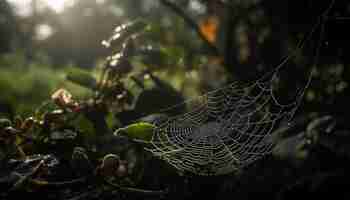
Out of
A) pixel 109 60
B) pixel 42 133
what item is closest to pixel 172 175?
pixel 42 133

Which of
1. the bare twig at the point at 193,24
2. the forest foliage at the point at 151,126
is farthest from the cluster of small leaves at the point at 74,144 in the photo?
the bare twig at the point at 193,24

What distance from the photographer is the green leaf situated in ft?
3.11

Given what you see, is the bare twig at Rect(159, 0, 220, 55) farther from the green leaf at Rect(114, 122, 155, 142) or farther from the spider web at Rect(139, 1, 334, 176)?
the green leaf at Rect(114, 122, 155, 142)

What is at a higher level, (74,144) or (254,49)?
(254,49)

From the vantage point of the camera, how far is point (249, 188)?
137 centimetres

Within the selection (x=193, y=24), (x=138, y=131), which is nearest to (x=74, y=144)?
(x=138, y=131)

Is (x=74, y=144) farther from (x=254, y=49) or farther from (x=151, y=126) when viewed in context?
(x=254, y=49)

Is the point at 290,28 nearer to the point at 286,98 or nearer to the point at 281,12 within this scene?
the point at 281,12

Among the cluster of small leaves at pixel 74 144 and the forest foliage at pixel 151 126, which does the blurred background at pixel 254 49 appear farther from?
the cluster of small leaves at pixel 74 144

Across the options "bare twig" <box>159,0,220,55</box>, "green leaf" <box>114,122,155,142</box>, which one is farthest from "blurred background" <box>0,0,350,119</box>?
"green leaf" <box>114,122,155,142</box>

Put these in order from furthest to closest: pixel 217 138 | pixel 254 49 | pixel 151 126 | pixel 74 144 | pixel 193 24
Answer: pixel 254 49 < pixel 193 24 < pixel 217 138 < pixel 74 144 < pixel 151 126

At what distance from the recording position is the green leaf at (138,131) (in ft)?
3.11

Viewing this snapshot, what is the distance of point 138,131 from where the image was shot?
0.96 meters

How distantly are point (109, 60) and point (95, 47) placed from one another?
935 inches
